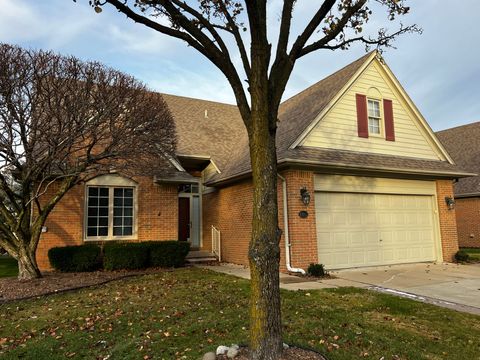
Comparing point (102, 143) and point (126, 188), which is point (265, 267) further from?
point (126, 188)

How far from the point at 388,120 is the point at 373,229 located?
A: 4.12 metres

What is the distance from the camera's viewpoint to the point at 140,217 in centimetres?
1384

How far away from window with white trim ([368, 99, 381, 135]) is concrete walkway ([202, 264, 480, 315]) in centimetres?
488

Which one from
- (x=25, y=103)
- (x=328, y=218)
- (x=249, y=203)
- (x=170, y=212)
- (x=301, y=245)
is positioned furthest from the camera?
(x=170, y=212)

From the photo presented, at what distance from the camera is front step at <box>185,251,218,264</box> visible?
47.8 feet

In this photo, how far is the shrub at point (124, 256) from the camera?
1199cm

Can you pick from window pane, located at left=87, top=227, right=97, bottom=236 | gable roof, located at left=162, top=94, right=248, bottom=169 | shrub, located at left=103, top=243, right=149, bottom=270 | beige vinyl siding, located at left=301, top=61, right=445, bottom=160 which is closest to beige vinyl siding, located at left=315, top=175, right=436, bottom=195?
beige vinyl siding, located at left=301, top=61, right=445, bottom=160

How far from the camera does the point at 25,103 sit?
9172 mm

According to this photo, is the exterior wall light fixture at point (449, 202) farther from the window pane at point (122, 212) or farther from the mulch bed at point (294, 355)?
the mulch bed at point (294, 355)

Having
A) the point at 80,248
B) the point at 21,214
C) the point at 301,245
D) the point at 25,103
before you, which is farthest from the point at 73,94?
the point at 301,245

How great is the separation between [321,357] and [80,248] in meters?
9.73

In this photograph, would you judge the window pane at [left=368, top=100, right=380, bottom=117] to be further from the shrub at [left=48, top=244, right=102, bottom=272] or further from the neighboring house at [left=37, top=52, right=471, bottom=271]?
the shrub at [left=48, top=244, right=102, bottom=272]

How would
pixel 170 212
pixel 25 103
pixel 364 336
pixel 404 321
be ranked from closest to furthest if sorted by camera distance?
pixel 364 336 < pixel 404 321 < pixel 25 103 < pixel 170 212

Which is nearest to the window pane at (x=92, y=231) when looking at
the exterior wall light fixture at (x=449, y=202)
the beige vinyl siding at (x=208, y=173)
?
the beige vinyl siding at (x=208, y=173)
